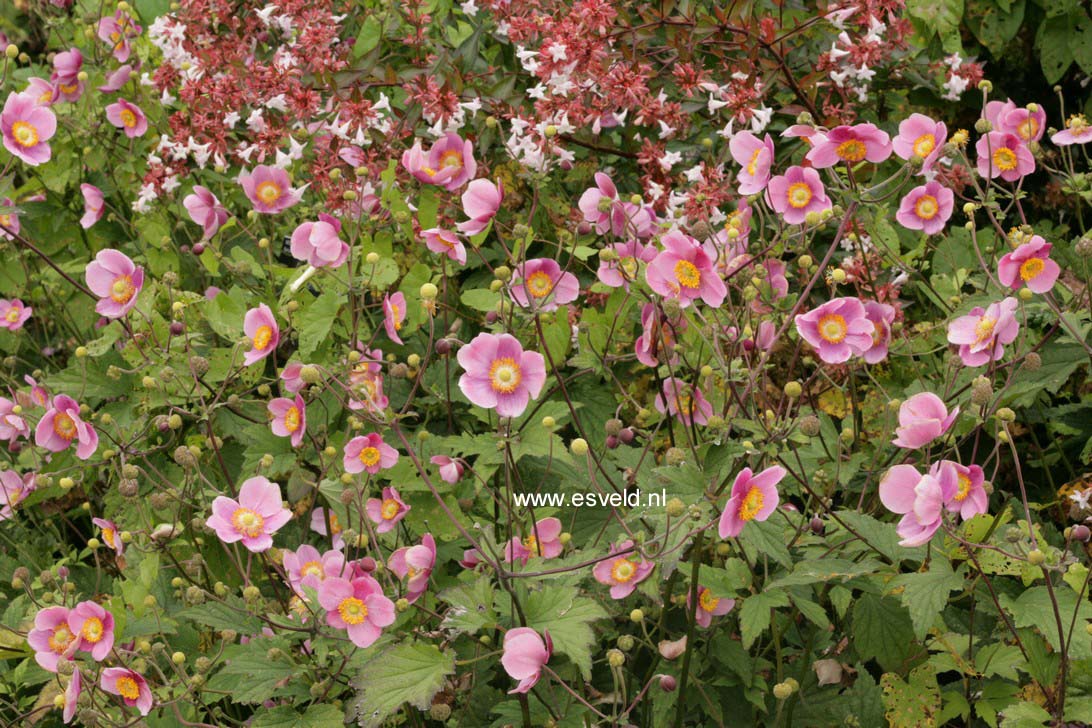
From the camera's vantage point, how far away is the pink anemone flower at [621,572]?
175cm

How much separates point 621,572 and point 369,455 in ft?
1.53

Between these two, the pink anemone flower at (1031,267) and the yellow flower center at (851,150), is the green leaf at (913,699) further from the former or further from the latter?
the yellow flower center at (851,150)

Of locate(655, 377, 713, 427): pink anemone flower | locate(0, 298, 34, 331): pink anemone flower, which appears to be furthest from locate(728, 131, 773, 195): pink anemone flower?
locate(0, 298, 34, 331): pink anemone flower

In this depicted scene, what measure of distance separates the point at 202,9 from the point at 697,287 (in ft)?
5.71

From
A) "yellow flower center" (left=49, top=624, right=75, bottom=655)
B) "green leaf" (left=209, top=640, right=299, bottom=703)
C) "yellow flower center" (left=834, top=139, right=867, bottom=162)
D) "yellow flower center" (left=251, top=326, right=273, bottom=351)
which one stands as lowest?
"yellow flower center" (left=49, top=624, right=75, bottom=655)

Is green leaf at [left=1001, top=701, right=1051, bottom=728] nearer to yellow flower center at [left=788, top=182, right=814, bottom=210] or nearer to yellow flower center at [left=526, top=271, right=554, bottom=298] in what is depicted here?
yellow flower center at [left=788, top=182, right=814, bottom=210]

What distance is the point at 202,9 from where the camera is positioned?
292 cm

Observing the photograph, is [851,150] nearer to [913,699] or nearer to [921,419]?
[921,419]

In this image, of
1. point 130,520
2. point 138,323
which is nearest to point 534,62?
point 138,323

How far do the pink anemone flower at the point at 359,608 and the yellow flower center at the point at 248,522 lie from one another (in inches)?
8.7

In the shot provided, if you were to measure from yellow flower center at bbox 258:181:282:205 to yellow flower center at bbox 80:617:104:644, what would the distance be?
1013 millimetres

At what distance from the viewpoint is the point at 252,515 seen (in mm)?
1911

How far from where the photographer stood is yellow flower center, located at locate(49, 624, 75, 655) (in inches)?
76.9

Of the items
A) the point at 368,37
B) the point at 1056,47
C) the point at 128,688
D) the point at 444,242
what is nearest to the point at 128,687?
the point at 128,688
